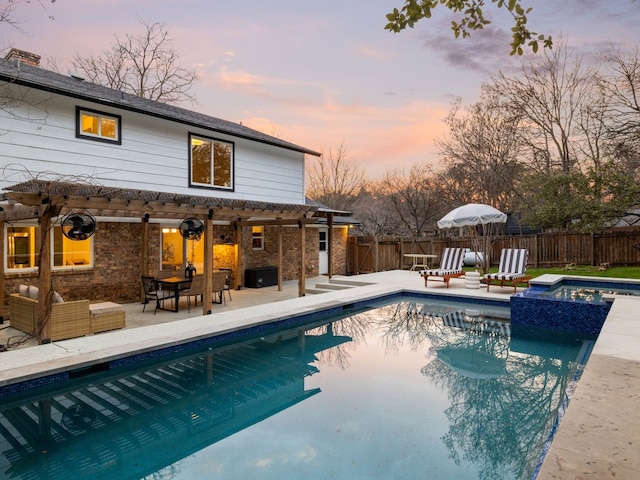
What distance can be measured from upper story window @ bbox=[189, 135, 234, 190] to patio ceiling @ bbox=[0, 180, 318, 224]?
180cm

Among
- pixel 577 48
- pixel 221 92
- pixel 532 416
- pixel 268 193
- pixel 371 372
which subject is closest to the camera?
pixel 532 416

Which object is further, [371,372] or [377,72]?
[377,72]

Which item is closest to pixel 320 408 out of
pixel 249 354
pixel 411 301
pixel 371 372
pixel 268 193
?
pixel 371 372

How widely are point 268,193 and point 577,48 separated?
18883 millimetres

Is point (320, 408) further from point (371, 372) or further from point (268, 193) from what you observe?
point (268, 193)

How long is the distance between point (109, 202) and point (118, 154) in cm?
273

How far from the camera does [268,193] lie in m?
12.7

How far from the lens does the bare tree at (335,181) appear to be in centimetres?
3222

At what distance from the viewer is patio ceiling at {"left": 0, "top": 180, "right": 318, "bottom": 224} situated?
613cm

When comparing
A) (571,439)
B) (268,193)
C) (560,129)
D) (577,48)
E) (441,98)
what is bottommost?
(571,439)

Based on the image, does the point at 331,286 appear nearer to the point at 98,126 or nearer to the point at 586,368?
the point at 98,126

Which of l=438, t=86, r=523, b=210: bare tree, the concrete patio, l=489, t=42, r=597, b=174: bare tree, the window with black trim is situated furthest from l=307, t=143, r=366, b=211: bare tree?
the concrete patio

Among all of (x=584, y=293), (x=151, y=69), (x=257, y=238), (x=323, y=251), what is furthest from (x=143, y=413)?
(x=151, y=69)


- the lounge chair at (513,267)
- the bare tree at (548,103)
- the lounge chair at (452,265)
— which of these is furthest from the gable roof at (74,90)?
the bare tree at (548,103)
